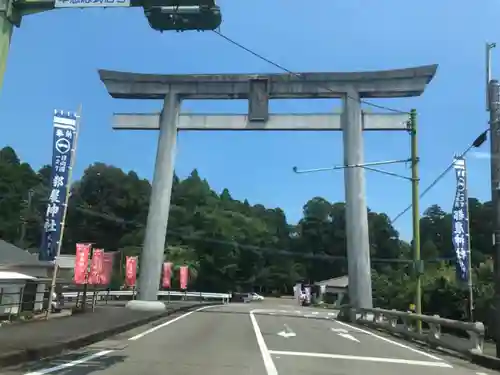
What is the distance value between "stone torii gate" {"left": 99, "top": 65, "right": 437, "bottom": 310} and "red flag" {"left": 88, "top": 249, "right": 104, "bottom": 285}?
4034mm

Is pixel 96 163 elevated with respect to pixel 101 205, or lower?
elevated

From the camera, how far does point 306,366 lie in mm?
10336

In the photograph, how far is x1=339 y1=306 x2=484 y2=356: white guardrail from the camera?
516 inches

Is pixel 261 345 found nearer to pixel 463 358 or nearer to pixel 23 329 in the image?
pixel 463 358

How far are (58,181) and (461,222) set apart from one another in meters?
15.5

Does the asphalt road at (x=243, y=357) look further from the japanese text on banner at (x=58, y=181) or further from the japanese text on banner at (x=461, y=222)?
the japanese text on banner at (x=461, y=222)

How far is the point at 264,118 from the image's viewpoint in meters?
29.4

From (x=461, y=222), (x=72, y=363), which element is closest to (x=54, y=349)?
(x=72, y=363)

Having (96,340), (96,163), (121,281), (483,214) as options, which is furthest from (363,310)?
(96,163)

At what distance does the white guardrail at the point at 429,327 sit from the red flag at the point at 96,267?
11685 mm

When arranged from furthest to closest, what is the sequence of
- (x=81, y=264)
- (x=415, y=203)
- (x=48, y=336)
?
(x=415, y=203), (x=81, y=264), (x=48, y=336)

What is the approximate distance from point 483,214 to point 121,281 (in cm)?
3702

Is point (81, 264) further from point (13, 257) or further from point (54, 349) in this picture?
point (54, 349)

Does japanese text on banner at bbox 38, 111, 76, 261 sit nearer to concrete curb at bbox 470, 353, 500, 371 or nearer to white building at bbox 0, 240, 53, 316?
white building at bbox 0, 240, 53, 316
